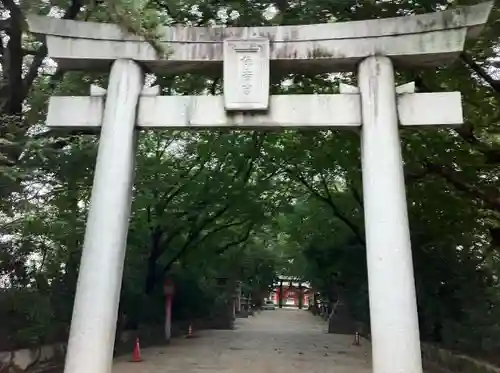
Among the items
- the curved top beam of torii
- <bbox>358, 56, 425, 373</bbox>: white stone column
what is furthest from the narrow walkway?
the curved top beam of torii

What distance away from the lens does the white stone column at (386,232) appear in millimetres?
6219

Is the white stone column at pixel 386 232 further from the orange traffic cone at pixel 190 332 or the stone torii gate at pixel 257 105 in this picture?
the orange traffic cone at pixel 190 332

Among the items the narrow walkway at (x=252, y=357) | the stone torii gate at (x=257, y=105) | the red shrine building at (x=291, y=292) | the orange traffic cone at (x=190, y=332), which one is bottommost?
the narrow walkway at (x=252, y=357)

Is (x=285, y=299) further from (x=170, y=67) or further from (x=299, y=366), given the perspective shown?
(x=170, y=67)

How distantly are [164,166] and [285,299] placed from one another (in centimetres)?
4551

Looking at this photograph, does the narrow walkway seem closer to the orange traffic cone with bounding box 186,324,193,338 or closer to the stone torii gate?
the orange traffic cone with bounding box 186,324,193,338

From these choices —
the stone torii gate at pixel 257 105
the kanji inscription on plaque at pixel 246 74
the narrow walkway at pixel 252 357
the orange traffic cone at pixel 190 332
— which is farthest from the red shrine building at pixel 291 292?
the kanji inscription on plaque at pixel 246 74

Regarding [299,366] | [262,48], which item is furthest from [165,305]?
[262,48]

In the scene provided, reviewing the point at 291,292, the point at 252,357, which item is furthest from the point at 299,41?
the point at 291,292

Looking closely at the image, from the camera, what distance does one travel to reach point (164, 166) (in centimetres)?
1631

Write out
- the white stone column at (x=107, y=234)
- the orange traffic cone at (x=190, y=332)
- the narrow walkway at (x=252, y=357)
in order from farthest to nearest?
the orange traffic cone at (x=190, y=332) → the narrow walkway at (x=252, y=357) → the white stone column at (x=107, y=234)

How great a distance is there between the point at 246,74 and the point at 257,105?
0.45m

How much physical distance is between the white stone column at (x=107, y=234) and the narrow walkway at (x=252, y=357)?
19.7 feet

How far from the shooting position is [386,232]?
6508mm
